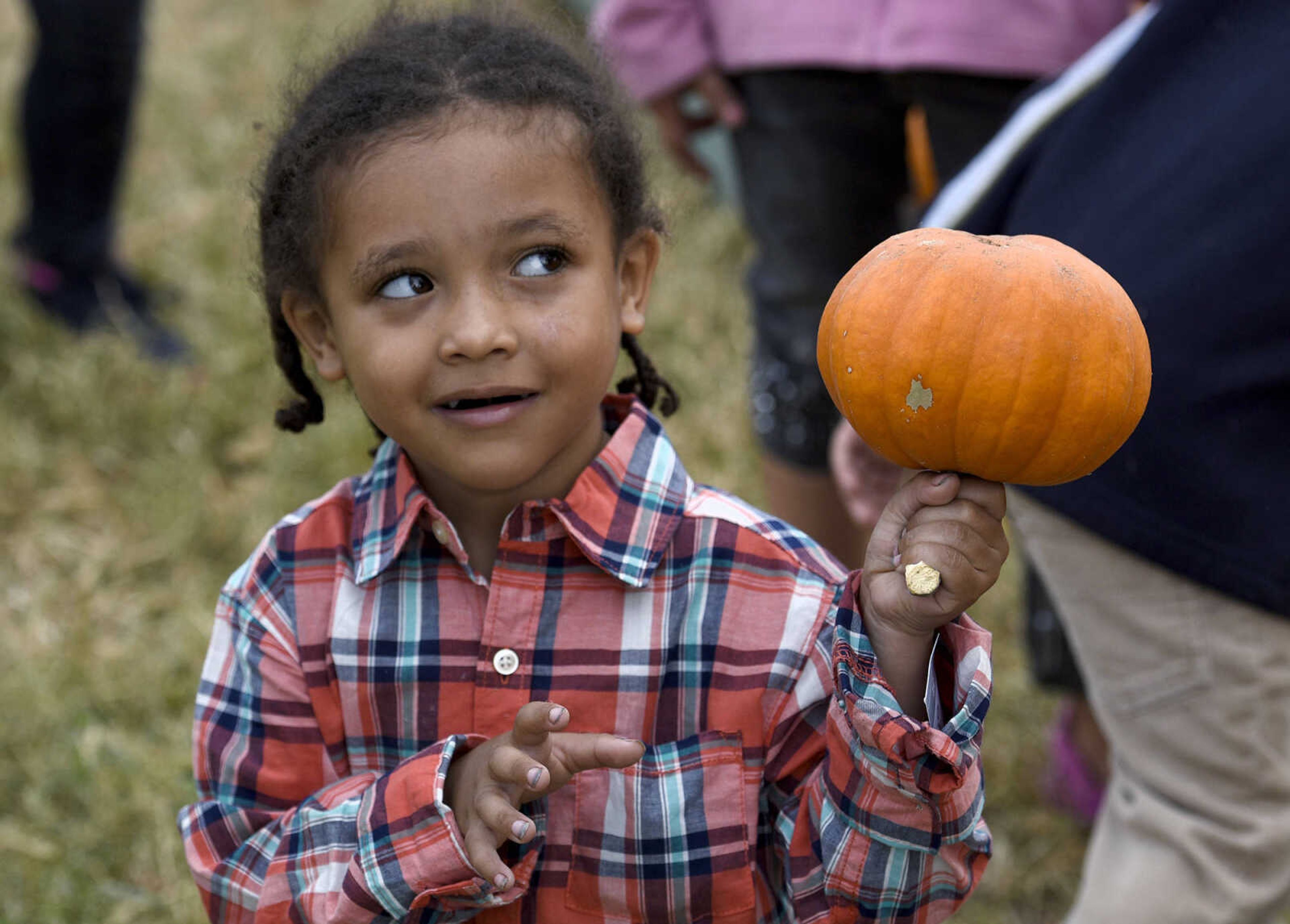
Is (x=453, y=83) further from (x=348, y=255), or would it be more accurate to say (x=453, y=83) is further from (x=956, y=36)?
(x=956, y=36)

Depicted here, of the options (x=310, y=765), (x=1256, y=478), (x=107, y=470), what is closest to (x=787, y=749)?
(x=310, y=765)

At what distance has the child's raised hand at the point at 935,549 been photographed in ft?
4.31

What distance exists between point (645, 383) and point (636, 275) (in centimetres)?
21

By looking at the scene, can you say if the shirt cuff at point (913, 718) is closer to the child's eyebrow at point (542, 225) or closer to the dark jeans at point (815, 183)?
the child's eyebrow at point (542, 225)

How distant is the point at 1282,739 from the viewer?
1896 mm

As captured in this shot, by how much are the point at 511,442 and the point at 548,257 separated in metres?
0.22

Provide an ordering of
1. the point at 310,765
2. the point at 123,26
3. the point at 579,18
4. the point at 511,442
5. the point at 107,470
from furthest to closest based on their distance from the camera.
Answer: the point at 579,18
the point at 123,26
the point at 107,470
the point at 310,765
the point at 511,442

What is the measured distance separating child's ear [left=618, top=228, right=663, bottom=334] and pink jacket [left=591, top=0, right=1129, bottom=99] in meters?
0.40

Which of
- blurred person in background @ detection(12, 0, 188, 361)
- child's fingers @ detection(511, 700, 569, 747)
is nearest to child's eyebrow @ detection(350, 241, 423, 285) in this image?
child's fingers @ detection(511, 700, 569, 747)

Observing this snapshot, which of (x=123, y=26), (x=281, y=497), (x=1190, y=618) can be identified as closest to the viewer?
(x=1190, y=618)

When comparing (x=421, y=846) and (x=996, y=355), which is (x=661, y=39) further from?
(x=421, y=846)

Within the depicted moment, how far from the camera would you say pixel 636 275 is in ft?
5.82

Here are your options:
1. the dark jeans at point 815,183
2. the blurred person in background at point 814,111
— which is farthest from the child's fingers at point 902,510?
the dark jeans at point 815,183

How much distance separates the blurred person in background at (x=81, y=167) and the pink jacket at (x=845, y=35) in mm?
2173
